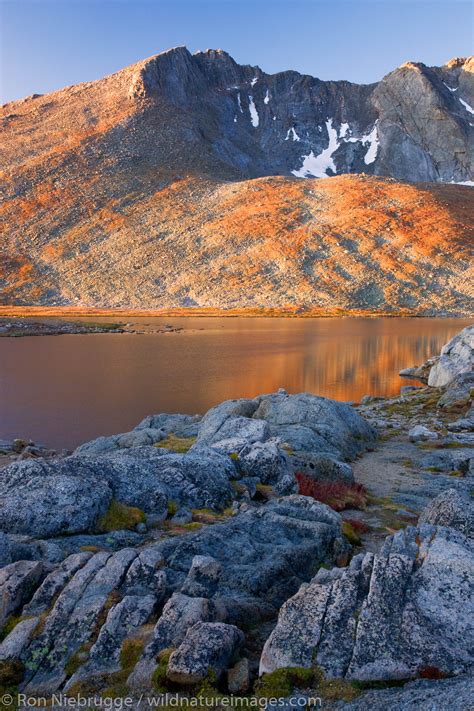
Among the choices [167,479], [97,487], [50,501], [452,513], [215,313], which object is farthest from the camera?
[215,313]

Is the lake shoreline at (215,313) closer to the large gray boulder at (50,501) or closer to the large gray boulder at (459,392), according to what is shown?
the large gray boulder at (459,392)

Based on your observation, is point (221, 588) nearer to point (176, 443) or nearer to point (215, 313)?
point (176, 443)

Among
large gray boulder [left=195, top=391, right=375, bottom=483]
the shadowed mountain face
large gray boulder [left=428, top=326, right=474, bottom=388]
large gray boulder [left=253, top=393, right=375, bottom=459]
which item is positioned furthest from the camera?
the shadowed mountain face

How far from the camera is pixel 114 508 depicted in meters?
12.3

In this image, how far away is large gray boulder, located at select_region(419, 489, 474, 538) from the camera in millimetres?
10828

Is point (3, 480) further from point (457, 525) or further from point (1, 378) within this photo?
point (1, 378)

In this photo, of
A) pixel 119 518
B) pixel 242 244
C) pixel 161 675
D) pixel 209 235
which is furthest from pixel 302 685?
pixel 209 235

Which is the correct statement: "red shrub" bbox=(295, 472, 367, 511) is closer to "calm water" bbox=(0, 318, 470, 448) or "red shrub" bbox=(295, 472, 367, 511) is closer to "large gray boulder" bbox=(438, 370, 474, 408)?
"calm water" bbox=(0, 318, 470, 448)

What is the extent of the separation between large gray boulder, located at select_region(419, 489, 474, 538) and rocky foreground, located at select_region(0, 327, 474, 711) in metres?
0.05

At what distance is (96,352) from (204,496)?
5510 cm

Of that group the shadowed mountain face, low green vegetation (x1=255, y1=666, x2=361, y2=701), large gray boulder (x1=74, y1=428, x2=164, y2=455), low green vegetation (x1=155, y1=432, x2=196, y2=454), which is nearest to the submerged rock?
low green vegetation (x1=155, y1=432, x2=196, y2=454)

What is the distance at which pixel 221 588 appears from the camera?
900 centimetres

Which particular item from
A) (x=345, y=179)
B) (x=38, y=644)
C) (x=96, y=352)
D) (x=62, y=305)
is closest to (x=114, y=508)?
(x=38, y=644)

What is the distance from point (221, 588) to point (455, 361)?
136 feet
